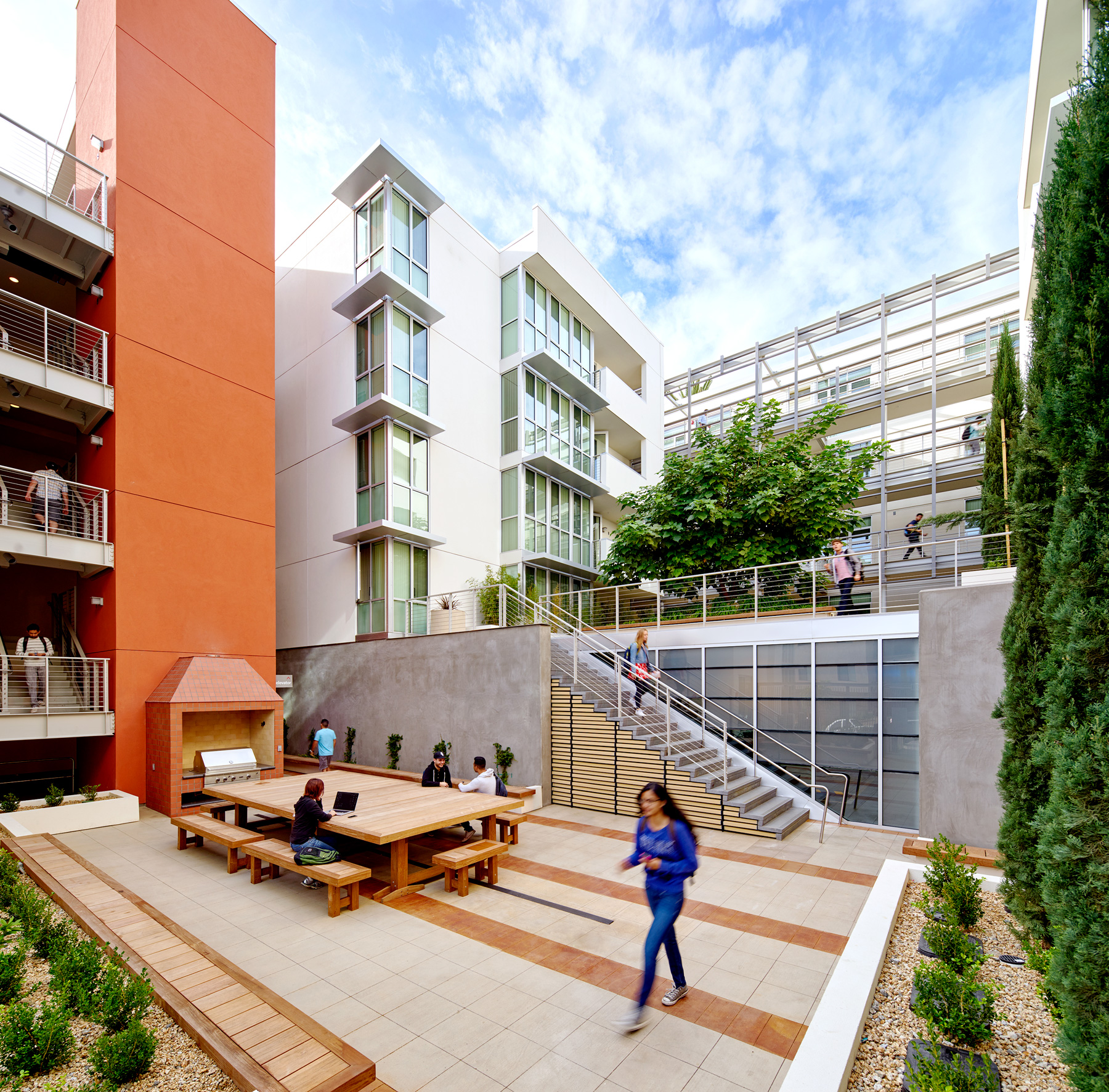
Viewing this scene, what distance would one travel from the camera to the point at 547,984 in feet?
17.3

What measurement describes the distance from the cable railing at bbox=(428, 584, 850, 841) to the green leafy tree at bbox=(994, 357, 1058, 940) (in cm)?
402

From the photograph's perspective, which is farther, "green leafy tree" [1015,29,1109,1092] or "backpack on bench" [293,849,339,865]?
"backpack on bench" [293,849,339,865]

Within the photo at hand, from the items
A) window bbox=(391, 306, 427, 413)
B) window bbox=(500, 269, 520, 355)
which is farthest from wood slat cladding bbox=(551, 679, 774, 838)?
window bbox=(500, 269, 520, 355)

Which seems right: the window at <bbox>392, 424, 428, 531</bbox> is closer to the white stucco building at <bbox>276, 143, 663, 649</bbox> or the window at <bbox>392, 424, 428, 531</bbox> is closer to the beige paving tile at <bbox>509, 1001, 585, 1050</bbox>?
the white stucco building at <bbox>276, 143, 663, 649</bbox>

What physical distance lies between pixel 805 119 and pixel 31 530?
A: 725 inches

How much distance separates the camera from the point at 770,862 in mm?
8719

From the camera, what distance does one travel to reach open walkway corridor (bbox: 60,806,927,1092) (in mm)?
4242

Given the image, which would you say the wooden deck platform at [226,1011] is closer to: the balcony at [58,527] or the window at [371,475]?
the balcony at [58,527]

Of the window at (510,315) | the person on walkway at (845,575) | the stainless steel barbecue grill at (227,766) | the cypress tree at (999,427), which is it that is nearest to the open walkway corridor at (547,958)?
the stainless steel barbecue grill at (227,766)

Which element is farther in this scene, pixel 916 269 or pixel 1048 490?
pixel 916 269

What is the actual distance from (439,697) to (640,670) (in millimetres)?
5036

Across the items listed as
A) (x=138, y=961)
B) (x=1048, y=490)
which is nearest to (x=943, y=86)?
(x=1048, y=490)

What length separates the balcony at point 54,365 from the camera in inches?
475

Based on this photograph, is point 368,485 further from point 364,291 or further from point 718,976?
point 718,976
